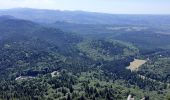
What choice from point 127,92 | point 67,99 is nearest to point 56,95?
point 67,99

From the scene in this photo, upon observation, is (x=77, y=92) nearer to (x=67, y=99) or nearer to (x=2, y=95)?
(x=67, y=99)

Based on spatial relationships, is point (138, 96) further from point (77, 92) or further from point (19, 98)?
point (19, 98)

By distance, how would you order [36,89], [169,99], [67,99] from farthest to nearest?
[36,89]
[67,99]
[169,99]

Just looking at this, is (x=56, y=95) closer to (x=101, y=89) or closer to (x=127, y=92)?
(x=101, y=89)

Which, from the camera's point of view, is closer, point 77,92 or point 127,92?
point 77,92

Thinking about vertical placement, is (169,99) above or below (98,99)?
above

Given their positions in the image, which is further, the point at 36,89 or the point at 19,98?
the point at 36,89

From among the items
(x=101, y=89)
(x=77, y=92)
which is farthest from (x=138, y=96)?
(x=77, y=92)

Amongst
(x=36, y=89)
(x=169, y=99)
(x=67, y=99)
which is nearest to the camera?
(x=169, y=99)

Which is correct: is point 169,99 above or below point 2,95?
above
